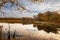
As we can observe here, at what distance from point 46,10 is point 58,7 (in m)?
0.29

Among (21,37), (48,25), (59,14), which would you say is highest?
(59,14)

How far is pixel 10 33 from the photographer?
13.8 ft

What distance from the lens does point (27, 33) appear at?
13.9 ft

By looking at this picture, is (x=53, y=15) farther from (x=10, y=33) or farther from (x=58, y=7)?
(x=10, y=33)

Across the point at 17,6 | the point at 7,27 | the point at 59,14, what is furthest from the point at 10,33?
the point at 59,14

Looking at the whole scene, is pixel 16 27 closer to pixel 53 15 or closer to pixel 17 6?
pixel 17 6

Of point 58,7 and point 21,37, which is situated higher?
point 58,7

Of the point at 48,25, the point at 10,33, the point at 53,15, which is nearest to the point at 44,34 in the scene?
the point at 48,25

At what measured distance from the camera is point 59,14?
4.31 metres

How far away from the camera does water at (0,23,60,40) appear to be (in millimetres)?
4207

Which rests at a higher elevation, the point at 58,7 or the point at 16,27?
the point at 58,7

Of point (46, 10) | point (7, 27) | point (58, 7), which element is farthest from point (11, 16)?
point (58, 7)

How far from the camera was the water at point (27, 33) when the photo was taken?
13.8 feet

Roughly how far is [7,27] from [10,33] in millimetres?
156
